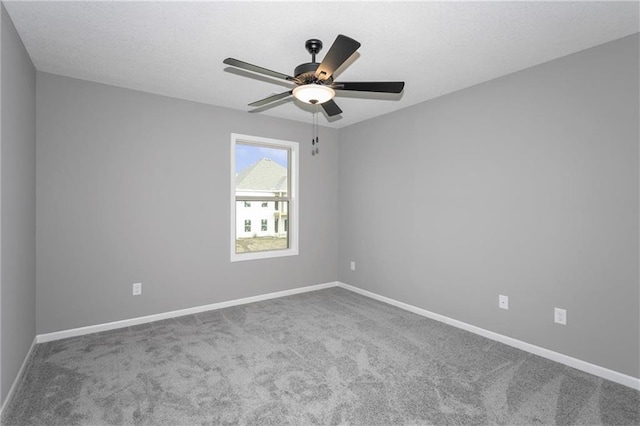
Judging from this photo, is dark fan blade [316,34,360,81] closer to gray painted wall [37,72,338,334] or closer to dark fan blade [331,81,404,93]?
dark fan blade [331,81,404,93]

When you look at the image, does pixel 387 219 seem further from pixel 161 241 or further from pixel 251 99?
pixel 161 241

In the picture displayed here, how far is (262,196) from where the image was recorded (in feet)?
15.3

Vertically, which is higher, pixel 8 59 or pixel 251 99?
pixel 251 99

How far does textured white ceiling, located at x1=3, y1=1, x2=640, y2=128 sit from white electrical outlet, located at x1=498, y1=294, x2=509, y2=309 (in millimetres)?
2148

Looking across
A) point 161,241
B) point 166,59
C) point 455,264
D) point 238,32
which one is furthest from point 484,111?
point 161,241

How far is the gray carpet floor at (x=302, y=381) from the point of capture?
2068 mm

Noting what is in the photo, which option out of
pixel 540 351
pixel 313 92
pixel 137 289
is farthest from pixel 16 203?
pixel 540 351

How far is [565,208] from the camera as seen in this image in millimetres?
2770

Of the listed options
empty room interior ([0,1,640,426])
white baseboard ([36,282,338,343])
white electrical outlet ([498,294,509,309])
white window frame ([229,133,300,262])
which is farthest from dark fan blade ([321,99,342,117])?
white baseboard ([36,282,338,343])

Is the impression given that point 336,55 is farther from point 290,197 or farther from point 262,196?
point 290,197

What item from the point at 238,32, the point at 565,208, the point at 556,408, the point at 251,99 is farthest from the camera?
the point at 251,99

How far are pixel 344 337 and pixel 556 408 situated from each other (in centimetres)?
173

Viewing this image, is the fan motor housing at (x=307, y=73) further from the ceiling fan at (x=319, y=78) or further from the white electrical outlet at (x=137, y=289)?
the white electrical outlet at (x=137, y=289)

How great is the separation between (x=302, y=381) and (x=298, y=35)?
2579 mm
